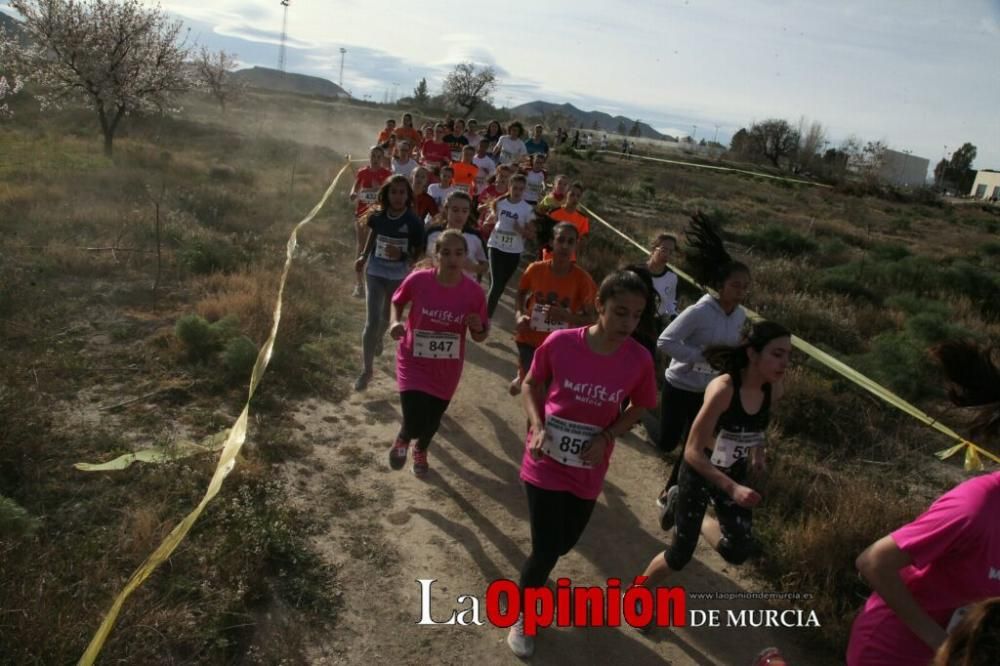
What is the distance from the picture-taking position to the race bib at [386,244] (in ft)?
22.0

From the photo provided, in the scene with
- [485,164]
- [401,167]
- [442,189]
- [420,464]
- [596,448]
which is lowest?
[420,464]

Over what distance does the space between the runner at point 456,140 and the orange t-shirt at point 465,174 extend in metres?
2.03

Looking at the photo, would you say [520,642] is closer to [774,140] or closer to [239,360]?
[239,360]

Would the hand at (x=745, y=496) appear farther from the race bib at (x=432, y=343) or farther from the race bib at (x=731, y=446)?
the race bib at (x=432, y=343)

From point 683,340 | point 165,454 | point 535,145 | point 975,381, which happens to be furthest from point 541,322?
point 535,145

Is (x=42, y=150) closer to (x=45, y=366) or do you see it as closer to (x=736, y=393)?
(x=45, y=366)

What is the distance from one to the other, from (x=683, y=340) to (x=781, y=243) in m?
15.7

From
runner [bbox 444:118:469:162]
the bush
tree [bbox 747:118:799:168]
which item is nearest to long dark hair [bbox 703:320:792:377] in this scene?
runner [bbox 444:118:469:162]

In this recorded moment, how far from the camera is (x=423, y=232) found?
22.6 feet

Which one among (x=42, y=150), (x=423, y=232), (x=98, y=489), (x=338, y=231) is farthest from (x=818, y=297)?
(x=42, y=150)

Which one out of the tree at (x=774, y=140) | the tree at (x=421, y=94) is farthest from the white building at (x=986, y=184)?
the tree at (x=421, y=94)

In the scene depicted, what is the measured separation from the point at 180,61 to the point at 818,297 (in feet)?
73.4

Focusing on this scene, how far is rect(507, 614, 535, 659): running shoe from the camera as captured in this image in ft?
12.1

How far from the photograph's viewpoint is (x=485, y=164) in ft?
42.4
